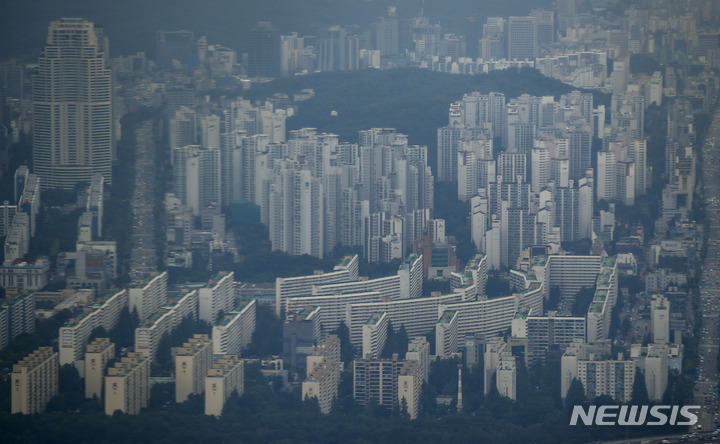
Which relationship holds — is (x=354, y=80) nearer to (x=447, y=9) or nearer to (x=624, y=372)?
(x=447, y=9)

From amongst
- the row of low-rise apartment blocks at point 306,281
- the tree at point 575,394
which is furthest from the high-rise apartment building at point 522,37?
the tree at point 575,394

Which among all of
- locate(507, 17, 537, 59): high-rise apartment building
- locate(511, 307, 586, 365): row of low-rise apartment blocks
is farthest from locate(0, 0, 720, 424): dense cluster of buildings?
locate(507, 17, 537, 59): high-rise apartment building

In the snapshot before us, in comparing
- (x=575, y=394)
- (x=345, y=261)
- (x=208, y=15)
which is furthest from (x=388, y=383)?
(x=208, y=15)

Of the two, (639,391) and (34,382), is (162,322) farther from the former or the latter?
(639,391)

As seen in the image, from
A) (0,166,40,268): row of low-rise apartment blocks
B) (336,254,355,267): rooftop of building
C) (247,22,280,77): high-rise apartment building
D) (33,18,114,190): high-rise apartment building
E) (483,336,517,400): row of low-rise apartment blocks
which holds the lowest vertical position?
(483,336,517,400): row of low-rise apartment blocks

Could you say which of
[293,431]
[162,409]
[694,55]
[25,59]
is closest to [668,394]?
[293,431]

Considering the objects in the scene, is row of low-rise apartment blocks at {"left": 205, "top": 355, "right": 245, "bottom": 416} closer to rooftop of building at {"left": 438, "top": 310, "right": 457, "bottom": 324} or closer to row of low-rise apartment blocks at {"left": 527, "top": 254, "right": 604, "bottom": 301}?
rooftop of building at {"left": 438, "top": 310, "right": 457, "bottom": 324}
